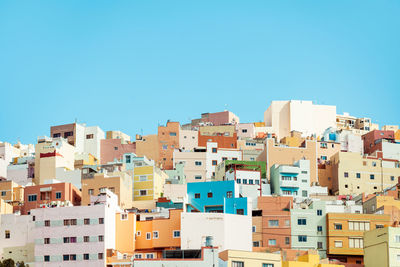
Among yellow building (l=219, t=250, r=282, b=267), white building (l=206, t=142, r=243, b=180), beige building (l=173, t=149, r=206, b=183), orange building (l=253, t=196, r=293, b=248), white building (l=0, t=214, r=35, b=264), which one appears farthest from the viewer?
white building (l=206, t=142, r=243, b=180)

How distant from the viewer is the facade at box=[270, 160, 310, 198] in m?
81.3

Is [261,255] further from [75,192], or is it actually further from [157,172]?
[157,172]

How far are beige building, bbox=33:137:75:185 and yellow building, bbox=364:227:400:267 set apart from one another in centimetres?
3721

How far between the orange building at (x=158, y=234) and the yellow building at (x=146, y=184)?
50.2 feet

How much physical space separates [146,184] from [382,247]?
2865 centimetres

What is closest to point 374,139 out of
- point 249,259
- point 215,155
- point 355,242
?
point 215,155

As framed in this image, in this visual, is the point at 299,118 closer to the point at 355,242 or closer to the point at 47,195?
the point at 355,242

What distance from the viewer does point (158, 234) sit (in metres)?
63.6

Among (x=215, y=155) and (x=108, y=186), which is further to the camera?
(x=215, y=155)

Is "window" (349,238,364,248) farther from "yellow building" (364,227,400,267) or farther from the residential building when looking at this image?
the residential building

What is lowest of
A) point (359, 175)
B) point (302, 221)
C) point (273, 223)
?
point (273, 223)

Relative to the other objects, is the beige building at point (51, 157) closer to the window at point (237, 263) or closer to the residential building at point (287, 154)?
the residential building at point (287, 154)

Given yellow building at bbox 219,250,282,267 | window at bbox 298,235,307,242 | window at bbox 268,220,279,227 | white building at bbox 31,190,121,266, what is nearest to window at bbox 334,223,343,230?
window at bbox 298,235,307,242

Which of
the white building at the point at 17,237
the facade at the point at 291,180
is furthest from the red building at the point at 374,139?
the white building at the point at 17,237
